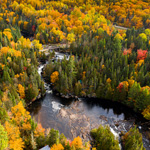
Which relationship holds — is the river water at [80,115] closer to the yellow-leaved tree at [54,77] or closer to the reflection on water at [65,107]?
the reflection on water at [65,107]

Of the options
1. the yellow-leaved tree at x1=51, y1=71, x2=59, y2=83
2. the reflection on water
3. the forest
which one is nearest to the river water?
the reflection on water

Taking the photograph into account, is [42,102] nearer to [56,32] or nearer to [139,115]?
[139,115]

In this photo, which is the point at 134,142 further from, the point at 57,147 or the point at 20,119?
the point at 20,119

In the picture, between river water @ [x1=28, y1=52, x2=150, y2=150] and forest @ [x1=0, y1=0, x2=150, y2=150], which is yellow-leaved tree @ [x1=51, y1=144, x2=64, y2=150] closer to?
forest @ [x1=0, y1=0, x2=150, y2=150]

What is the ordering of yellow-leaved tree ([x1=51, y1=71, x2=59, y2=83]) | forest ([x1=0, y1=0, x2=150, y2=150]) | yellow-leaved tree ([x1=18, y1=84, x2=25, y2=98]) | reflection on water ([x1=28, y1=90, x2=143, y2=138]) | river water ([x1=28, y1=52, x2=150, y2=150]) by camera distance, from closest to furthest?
forest ([x1=0, y1=0, x2=150, y2=150])
river water ([x1=28, y1=52, x2=150, y2=150])
reflection on water ([x1=28, y1=90, x2=143, y2=138])
yellow-leaved tree ([x1=18, y1=84, x2=25, y2=98])
yellow-leaved tree ([x1=51, y1=71, x2=59, y2=83])

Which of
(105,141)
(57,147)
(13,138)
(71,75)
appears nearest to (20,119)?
(13,138)

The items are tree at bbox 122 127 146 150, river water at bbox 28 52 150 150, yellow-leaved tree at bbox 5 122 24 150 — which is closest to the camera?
yellow-leaved tree at bbox 5 122 24 150

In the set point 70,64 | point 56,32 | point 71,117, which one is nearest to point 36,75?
point 70,64
